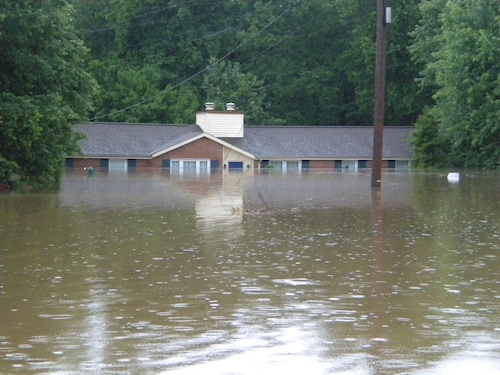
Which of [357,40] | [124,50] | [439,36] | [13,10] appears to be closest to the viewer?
[13,10]

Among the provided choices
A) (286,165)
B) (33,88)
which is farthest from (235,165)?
(33,88)

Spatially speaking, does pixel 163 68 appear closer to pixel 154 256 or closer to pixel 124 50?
pixel 124 50

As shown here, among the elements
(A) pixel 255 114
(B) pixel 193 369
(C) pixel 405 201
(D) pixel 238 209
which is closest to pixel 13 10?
(D) pixel 238 209

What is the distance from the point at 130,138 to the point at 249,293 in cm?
6692

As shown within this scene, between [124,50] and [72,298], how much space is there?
8223 cm

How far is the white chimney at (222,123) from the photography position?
271 ft

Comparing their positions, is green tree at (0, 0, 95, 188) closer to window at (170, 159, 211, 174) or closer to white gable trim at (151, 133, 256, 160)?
window at (170, 159, 211, 174)

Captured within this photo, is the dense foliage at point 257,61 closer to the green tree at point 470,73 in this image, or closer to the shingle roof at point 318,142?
the shingle roof at point 318,142

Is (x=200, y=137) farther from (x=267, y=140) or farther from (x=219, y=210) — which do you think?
(x=219, y=210)

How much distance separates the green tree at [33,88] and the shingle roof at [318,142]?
41231 millimetres

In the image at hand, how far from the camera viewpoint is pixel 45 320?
461 inches

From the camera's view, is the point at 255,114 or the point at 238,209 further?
the point at 255,114

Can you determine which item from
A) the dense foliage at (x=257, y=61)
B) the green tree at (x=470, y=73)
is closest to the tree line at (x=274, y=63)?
the dense foliage at (x=257, y=61)

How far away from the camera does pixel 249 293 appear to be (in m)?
13.6
